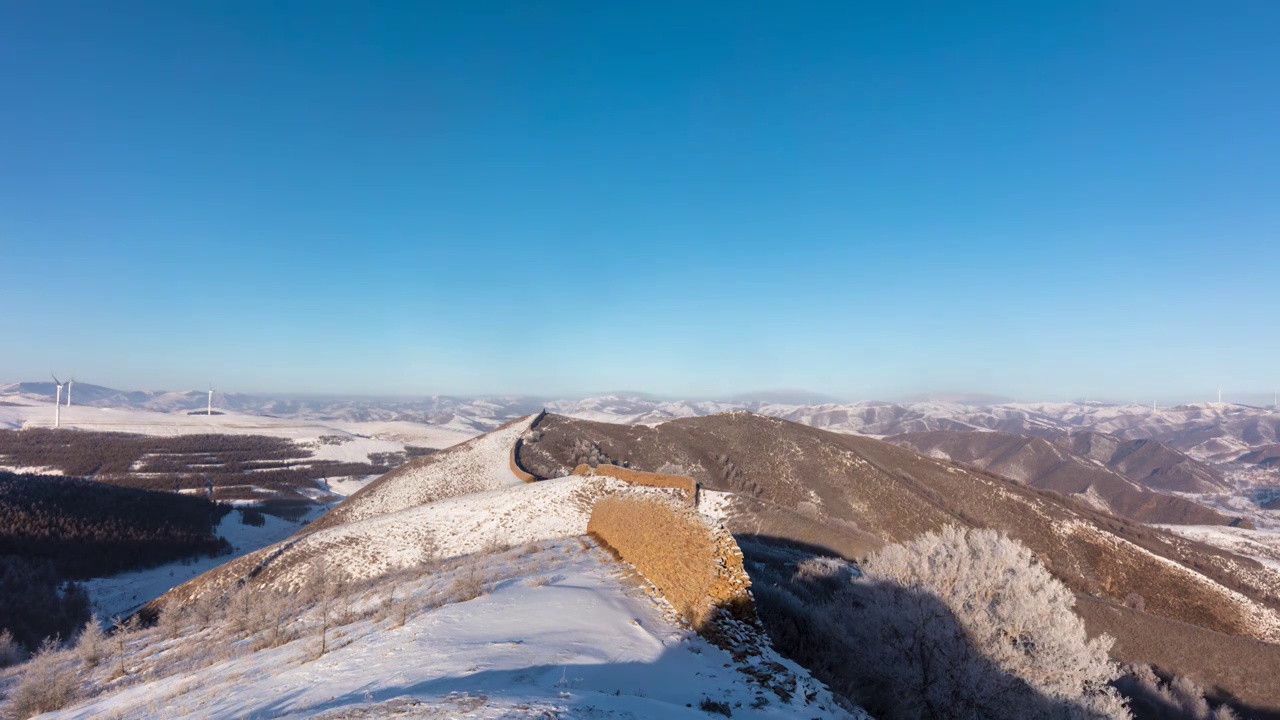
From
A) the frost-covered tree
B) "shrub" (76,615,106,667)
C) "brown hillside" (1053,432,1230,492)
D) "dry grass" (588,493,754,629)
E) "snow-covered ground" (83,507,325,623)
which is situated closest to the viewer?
"dry grass" (588,493,754,629)

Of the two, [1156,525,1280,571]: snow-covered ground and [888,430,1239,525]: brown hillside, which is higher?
[1156,525,1280,571]: snow-covered ground

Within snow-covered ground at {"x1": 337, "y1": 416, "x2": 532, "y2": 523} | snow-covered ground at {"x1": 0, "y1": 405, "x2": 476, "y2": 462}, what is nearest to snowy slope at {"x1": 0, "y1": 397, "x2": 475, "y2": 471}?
snow-covered ground at {"x1": 0, "y1": 405, "x2": 476, "y2": 462}

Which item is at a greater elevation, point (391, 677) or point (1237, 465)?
point (391, 677)

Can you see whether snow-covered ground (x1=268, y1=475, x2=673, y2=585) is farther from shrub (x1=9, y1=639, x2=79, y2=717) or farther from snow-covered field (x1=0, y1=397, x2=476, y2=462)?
snow-covered field (x1=0, y1=397, x2=476, y2=462)

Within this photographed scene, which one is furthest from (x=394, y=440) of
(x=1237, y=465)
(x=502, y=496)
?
(x=1237, y=465)

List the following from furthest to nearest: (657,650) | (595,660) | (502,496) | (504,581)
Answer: (502,496)
(504,581)
(657,650)
(595,660)

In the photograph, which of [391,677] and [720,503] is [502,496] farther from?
[391,677]

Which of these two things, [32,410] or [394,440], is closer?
[394,440]

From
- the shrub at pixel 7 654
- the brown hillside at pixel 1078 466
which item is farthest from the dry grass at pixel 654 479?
the brown hillside at pixel 1078 466
